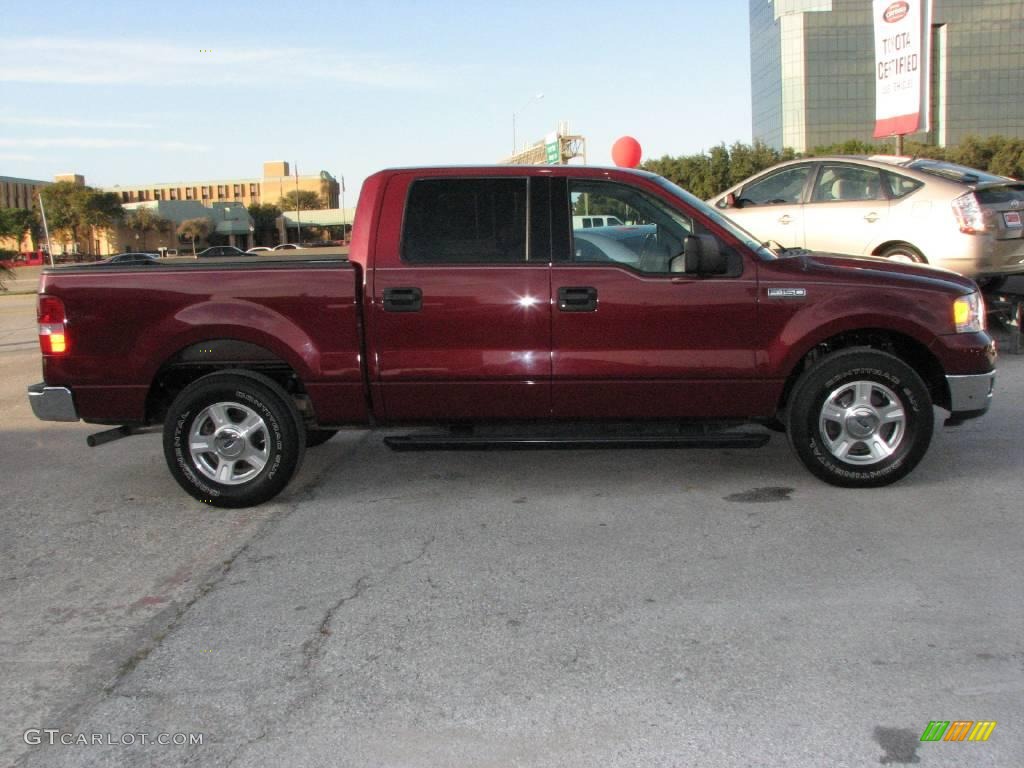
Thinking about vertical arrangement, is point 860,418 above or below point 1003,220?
below

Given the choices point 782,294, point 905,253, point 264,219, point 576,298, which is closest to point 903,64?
point 905,253

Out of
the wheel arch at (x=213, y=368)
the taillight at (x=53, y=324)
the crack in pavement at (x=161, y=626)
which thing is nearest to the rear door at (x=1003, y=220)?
the wheel arch at (x=213, y=368)

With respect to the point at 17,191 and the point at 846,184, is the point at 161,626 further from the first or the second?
the point at 17,191

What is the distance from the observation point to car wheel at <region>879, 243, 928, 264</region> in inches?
383

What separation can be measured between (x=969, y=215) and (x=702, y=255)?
18.1 feet

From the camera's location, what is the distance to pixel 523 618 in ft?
12.6

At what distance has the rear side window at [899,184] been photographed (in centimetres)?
981

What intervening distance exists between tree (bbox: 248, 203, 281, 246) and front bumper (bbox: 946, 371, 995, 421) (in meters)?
122

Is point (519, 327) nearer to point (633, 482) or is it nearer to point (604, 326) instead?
point (604, 326)

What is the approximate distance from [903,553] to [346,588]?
8.86ft

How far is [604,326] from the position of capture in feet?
17.6

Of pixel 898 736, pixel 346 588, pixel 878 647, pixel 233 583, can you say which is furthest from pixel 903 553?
pixel 233 583

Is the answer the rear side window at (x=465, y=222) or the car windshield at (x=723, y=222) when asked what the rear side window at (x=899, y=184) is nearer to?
the car windshield at (x=723, y=222)

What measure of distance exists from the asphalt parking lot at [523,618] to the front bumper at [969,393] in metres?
0.52
